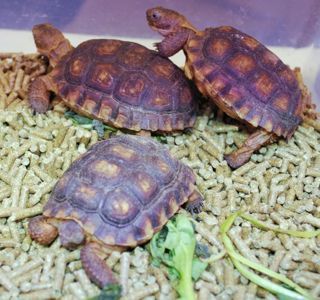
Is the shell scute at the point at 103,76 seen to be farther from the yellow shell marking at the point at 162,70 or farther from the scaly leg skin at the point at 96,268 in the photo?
the scaly leg skin at the point at 96,268

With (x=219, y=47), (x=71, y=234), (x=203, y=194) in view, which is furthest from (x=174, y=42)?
(x=71, y=234)

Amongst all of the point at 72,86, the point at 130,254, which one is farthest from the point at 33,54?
the point at 130,254

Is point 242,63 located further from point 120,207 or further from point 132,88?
point 120,207

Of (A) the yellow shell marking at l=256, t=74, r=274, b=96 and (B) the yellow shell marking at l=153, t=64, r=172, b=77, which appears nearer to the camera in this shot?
(A) the yellow shell marking at l=256, t=74, r=274, b=96

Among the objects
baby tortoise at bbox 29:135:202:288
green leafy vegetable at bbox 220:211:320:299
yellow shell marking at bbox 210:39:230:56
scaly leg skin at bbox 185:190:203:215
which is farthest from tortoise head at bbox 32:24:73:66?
green leafy vegetable at bbox 220:211:320:299

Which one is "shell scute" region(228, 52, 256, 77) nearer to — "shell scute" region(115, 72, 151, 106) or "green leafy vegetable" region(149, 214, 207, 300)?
"shell scute" region(115, 72, 151, 106)

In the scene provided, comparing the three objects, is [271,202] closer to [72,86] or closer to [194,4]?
[72,86]
